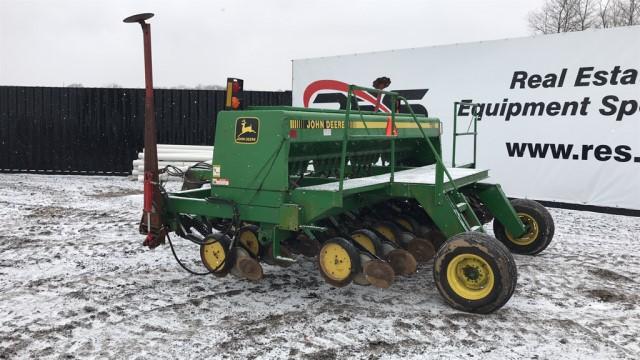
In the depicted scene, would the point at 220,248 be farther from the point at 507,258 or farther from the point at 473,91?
the point at 473,91

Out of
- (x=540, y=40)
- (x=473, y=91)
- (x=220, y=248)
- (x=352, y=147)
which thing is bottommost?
(x=220, y=248)

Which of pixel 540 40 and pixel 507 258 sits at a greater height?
pixel 540 40

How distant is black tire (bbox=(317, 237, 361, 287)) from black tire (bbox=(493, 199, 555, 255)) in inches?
92.5

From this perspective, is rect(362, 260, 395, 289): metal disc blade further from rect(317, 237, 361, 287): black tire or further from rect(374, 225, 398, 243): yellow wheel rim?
rect(374, 225, 398, 243): yellow wheel rim

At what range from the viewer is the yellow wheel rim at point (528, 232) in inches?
229

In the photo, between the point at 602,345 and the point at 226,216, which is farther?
the point at 226,216

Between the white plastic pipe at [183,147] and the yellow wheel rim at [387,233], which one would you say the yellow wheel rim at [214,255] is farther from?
the white plastic pipe at [183,147]

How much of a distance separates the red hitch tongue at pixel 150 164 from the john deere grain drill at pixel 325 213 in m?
0.02

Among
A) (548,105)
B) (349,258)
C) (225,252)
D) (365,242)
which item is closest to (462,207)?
(365,242)

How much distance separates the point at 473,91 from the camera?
31.4 ft

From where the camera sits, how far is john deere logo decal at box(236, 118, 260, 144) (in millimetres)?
4398

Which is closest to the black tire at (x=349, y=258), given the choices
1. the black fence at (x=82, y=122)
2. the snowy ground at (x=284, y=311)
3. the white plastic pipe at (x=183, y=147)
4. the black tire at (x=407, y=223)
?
the snowy ground at (x=284, y=311)

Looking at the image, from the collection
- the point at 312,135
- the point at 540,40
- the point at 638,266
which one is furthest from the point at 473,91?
the point at 312,135

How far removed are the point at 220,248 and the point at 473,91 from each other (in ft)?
20.9
